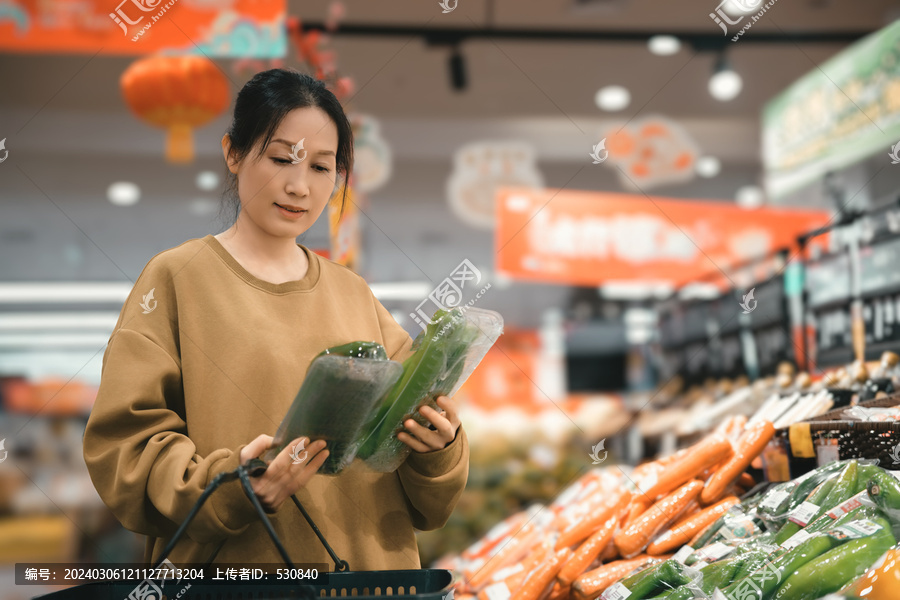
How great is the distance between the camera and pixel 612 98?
5832mm

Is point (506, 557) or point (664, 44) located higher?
point (664, 44)

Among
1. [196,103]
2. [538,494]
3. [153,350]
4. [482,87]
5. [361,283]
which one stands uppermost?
[482,87]

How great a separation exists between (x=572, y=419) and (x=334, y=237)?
3.26 m

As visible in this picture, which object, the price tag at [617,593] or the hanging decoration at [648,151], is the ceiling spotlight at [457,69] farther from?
the price tag at [617,593]

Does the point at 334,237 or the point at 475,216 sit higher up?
the point at 475,216

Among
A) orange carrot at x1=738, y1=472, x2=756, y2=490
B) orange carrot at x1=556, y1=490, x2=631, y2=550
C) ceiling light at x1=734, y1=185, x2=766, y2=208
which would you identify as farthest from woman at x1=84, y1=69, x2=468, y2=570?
ceiling light at x1=734, y1=185, x2=766, y2=208

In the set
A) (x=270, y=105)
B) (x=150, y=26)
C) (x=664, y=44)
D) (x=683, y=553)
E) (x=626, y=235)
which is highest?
(x=664, y=44)

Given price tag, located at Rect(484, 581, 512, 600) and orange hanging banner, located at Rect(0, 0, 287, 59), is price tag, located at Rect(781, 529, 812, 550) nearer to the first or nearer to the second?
price tag, located at Rect(484, 581, 512, 600)

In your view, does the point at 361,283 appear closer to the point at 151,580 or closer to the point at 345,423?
the point at 345,423

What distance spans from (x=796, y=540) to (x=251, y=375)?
107 cm

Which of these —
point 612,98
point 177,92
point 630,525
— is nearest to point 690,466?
point 630,525

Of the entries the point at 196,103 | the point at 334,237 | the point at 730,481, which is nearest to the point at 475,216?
the point at 196,103

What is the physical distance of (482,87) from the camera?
18.8 ft

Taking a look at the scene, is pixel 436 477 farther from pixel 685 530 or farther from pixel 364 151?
pixel 364 151
